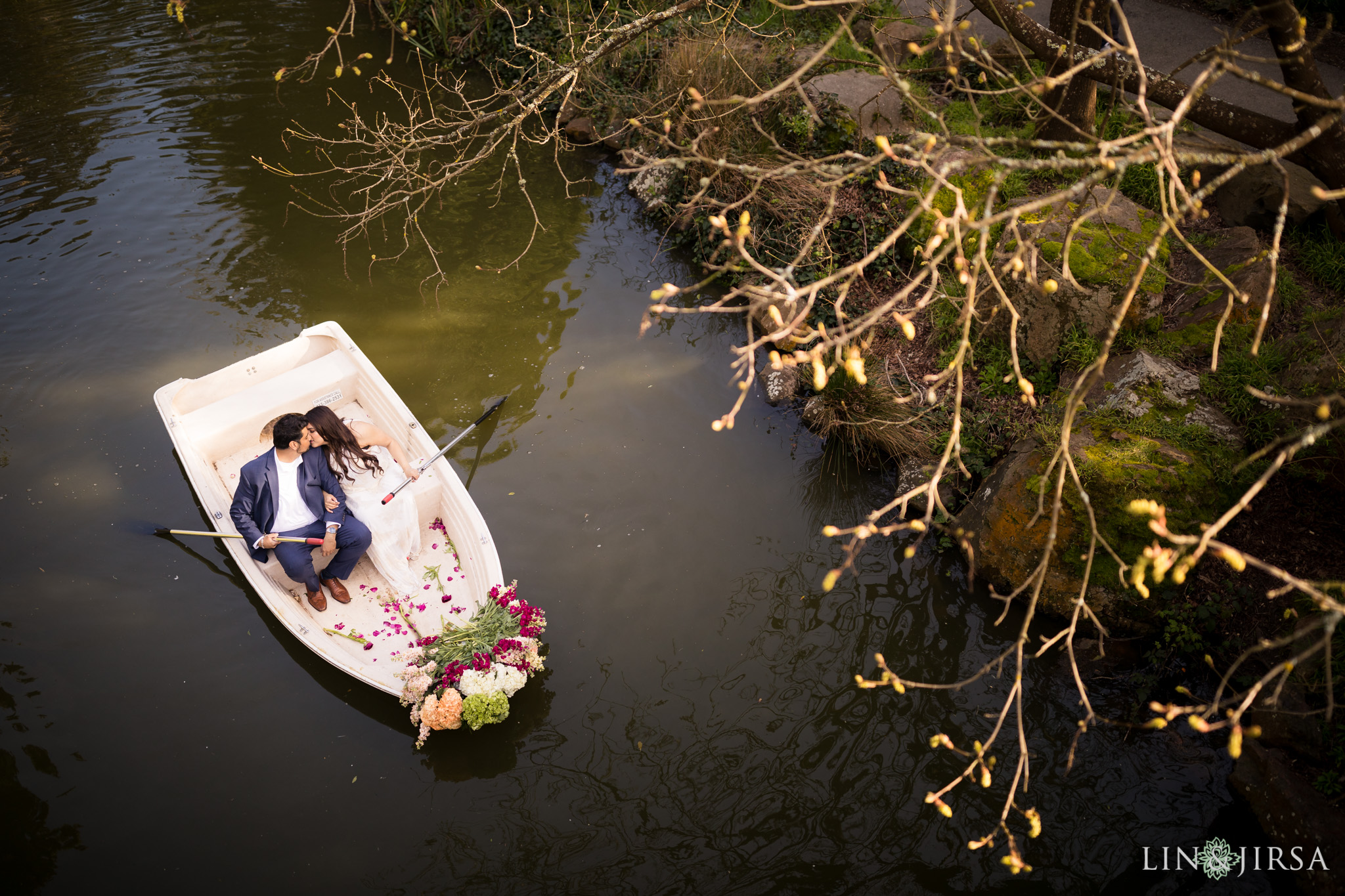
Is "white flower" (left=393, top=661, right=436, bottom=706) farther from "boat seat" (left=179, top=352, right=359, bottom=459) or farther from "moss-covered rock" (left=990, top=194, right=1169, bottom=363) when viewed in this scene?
"moss-covered rock" (left=990, top=194, right=1169, bottom=363)

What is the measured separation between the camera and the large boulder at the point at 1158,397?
5.21 m

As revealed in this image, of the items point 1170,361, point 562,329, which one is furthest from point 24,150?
point 1170,361

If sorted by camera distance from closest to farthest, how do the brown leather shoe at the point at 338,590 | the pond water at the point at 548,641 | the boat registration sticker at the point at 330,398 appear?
1. the pond water at the point at 548,641
2. the brown leather shoe at the point at 338,590
3. the boat registration sticker at the point at 330,398

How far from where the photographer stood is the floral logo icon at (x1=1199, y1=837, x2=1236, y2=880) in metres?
4.16

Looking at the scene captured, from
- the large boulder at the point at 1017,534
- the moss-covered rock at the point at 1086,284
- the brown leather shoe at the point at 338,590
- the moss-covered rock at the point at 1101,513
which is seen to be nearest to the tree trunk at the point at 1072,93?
the moss-covered rock at the point at 1086,284

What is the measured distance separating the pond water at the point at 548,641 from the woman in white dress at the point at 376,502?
717 mm

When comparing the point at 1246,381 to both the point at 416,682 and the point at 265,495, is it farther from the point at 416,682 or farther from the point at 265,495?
the point at 265,495

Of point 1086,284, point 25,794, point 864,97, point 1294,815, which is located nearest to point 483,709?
point 25,794

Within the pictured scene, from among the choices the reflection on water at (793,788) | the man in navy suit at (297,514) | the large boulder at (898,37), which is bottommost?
the reflection on water at (793,788)

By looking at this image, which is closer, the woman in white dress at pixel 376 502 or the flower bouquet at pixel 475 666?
the flower bouquet at pixel 475 666

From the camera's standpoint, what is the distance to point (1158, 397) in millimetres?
5340

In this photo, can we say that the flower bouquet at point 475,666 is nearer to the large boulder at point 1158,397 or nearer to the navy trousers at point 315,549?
the navy trousers at point 315,549

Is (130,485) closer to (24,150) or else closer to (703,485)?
(703,485)

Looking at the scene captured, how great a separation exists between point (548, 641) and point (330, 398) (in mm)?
2635
